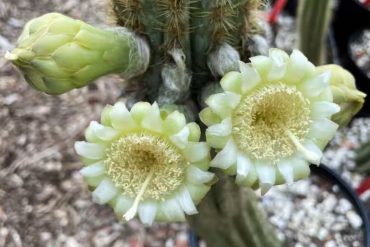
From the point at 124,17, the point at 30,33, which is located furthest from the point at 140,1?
the point at 30,33

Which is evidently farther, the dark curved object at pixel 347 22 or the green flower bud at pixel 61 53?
the dark curved object at pixel 347 22

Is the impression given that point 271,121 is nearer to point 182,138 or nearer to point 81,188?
point 182,138

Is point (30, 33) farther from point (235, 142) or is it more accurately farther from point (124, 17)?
point (235, 142)

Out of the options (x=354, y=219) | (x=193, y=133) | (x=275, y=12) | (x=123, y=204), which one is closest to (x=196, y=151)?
(x=193, y=133)

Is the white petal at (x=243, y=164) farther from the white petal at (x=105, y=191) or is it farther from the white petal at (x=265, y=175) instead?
the white petal at (x=105, y=191)

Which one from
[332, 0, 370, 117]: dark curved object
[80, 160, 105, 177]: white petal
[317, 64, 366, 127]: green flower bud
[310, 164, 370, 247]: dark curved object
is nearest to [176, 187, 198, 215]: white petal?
[80, 160, 105, 177]: white petal

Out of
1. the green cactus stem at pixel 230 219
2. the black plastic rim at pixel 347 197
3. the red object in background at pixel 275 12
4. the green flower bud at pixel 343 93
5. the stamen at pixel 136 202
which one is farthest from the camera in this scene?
the red object in background at pixel 275 12

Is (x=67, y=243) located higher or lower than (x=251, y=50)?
lower

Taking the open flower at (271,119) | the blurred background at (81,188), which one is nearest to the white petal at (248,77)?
the open flower at (271,119)
